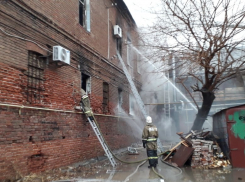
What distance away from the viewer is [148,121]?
8.41m

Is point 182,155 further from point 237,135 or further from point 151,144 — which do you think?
point 237,135

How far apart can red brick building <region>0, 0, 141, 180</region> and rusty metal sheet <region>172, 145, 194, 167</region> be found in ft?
9.81

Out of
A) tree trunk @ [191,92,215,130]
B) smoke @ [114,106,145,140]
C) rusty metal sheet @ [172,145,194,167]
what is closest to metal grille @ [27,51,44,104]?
rusty metal sheet @ [172,145,194,167]

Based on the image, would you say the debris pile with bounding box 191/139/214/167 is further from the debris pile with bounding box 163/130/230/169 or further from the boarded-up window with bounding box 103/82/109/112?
the boarded-up window with bounding box 103/82/109/112

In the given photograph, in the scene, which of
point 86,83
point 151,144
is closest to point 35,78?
point 86,83

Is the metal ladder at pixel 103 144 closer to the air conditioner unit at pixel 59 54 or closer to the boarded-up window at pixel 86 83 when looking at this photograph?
the boarded-up window at pixel 86 83

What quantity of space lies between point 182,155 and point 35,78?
5247 mm

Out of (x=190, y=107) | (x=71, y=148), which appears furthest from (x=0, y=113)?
(x=190, y=107)

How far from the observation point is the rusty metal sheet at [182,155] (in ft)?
26.6

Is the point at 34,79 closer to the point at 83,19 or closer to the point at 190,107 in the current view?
the point at 83,19

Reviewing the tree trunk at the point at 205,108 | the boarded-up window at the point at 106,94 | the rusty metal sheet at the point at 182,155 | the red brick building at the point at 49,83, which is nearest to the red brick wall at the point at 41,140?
the red brick building at the point at 49,83

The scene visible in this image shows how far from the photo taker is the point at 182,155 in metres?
8.34

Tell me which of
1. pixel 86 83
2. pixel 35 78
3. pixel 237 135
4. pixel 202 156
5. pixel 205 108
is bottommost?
pixel 202 156

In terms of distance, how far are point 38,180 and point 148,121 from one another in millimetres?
3935
